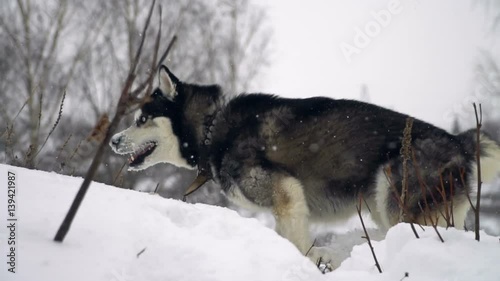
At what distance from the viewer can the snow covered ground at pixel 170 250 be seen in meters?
1.57

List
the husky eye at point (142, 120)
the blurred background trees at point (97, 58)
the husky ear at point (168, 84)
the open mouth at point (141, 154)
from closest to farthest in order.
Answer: the husky ear at point (168, 84) → the husky eye at point (142, 120) → the open mouth at point (141, 154) → the blurred background trees at point (97, 58)

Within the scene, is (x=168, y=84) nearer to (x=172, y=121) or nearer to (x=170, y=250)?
(x=172, y=121)

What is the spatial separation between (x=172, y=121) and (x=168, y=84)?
1.31ft

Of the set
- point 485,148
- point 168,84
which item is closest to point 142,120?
point 168,84

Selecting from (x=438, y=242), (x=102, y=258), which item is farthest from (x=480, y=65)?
(x=102, y=258)

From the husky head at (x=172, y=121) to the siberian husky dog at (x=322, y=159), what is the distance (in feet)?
0.26

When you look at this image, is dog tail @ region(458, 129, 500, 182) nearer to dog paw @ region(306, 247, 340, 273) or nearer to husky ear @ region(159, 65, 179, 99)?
dog paw @ region(306, 247, 340, 273)

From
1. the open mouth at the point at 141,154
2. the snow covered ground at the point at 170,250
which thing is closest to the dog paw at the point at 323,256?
the snow covered ground at the point at 170,250

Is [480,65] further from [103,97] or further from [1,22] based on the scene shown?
[1,22]

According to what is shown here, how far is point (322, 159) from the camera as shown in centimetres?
391

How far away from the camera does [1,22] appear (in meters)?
13.0

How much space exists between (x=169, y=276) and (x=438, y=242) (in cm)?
116

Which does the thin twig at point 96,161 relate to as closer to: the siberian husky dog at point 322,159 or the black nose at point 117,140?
the siberian husky dog at point 322,159

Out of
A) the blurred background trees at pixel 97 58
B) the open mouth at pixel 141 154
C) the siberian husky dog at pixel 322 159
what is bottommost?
the blurred background trees at pixel 97 58
